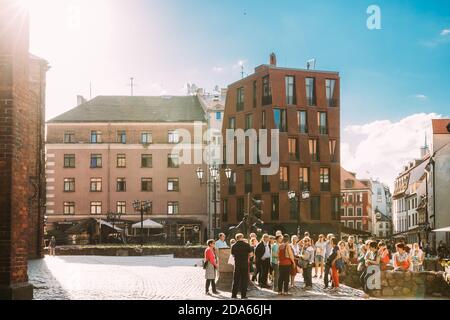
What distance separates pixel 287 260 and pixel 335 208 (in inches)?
1374

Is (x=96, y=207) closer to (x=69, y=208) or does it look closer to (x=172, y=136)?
(x=69, y=208)

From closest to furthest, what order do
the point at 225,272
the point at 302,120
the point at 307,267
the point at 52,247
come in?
the point at 225,272 < the point at 307,267 < the point at 52,247 < the point at 302,120

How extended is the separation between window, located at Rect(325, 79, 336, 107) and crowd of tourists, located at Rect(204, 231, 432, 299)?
2892 centimetres

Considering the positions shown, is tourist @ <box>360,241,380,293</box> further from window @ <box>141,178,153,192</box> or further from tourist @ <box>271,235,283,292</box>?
window @ <box>141,178,153,192</box>

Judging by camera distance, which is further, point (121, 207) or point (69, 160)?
point (69, 160)

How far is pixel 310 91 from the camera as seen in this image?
159 feet

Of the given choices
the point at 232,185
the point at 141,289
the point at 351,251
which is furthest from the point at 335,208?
the point at 141,289

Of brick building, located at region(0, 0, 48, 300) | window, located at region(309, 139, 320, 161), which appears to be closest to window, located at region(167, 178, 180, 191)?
window, located at region(309, 139, 320, 161)

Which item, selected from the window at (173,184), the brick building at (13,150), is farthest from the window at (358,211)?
the brick building at (13,150)

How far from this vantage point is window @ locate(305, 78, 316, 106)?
48.1 metres

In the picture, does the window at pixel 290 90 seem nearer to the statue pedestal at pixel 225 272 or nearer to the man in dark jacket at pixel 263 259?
the man in dark jacket at pixel 263 259

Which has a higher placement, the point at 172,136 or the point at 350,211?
the point at 172,136

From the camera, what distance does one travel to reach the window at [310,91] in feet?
158
